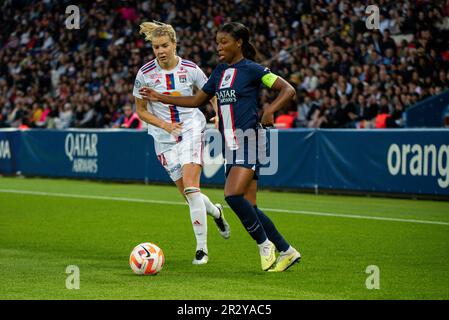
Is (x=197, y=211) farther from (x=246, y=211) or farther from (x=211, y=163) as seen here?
(x=211, y=163)

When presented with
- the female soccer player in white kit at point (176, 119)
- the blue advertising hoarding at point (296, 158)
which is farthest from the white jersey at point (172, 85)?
the blue advertising hoarding at point (296, 158)

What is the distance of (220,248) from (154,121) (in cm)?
198

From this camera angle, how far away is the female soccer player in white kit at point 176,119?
10.2 meters

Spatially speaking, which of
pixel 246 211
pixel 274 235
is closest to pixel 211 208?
pixel 274 235

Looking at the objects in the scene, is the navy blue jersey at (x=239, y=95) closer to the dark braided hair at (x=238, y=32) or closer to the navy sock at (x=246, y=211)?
the dark braided hair at (x=238, y=32)

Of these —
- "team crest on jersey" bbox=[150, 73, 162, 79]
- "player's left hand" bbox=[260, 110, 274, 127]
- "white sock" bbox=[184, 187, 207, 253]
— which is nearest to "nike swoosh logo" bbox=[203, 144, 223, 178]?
"team crest on jersey" bbox=[150, 73, 162, 79]

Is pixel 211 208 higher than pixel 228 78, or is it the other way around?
pixel 228 78

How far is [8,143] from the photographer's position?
2789cm

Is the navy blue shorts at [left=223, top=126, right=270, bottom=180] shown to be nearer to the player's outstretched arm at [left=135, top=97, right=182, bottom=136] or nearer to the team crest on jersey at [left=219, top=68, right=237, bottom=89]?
the team crest on jersey at [left=219, top=68, right=237, bottom=89]

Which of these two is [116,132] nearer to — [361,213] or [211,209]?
[361,213]

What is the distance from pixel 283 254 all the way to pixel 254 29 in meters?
20.1

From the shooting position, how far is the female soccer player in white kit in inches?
400

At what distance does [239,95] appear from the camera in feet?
29.9
